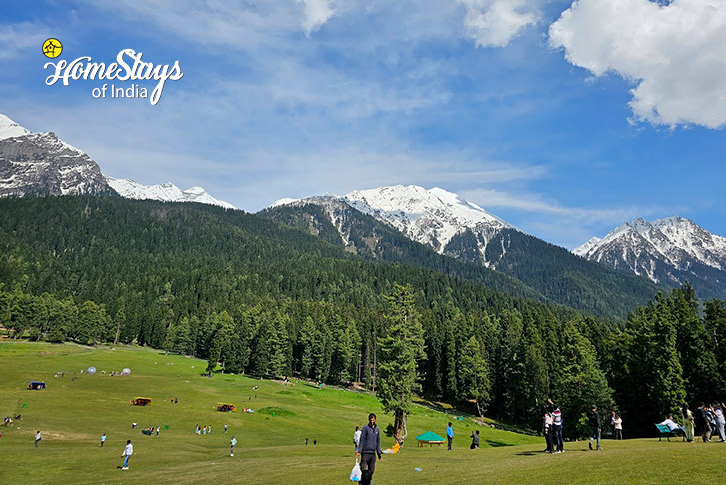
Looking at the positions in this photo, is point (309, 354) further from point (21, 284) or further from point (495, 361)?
point (21, 284)

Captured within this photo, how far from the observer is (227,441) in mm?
57719

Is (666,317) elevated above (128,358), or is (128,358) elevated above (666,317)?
(666,317)

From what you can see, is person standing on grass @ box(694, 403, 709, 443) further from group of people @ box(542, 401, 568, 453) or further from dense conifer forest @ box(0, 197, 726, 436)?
dense conifer forest @ box(0, 197, 726, 436)

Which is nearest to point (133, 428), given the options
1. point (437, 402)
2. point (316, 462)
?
point (316, 462)

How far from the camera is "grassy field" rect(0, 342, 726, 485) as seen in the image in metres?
22.4

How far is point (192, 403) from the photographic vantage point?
85.2 m

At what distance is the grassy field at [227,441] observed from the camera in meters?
22.4

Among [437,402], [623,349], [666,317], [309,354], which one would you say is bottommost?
[437,402]

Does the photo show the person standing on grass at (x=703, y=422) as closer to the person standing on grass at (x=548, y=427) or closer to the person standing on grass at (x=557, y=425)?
the person standing on grass at (x=557, y=425)

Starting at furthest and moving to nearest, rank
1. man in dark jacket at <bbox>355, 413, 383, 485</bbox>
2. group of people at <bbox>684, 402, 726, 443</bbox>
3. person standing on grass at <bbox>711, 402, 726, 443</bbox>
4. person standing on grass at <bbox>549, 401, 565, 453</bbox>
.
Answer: group of people at <bbox>684, 402, 726, 443</bbox>
person standing on grass at <bbox>711, 402, 726, 443</bbox>
person standing on grass at <bbox>549, 401, 565, 453</bbox>
man in dark jacket at <bbox>355, 413, 383, 485</bbox>

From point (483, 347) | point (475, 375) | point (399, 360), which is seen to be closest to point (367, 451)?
point (399, 360)

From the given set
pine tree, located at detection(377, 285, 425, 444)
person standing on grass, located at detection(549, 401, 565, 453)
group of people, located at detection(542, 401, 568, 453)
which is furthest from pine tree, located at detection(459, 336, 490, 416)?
group of people, located at detection(542, 401, 568, 453)

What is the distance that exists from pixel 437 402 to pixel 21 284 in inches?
7834

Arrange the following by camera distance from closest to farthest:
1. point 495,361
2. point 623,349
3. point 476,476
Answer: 1. point 476,476
2. point 623,349
3. point 495,361
